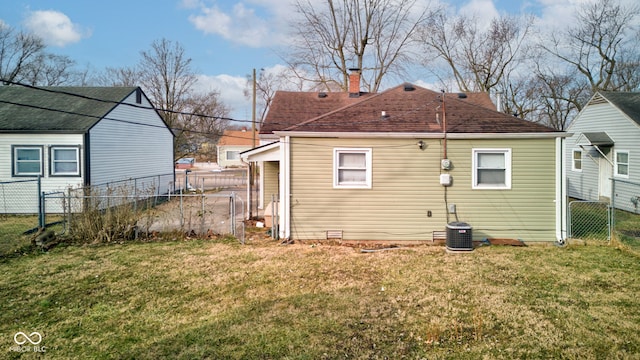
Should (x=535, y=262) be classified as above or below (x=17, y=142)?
below

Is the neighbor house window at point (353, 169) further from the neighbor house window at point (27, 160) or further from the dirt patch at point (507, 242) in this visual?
the neighbor house window at point (27, 160)

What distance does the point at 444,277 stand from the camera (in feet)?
23.5

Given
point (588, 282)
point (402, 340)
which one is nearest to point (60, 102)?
point (402, 340)

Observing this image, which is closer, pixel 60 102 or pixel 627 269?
pixel 627 269

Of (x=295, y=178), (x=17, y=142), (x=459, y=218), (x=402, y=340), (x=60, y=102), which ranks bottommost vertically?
(x=402, y=340)

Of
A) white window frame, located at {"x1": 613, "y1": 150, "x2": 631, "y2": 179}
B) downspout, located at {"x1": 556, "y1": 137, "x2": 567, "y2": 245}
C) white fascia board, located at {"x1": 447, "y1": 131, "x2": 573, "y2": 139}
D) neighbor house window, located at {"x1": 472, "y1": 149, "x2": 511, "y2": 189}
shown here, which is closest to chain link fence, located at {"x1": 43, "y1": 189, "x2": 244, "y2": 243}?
white fascia board, located at {"x1": 447, "y1": 131, "x2": 573, "y2": 139}

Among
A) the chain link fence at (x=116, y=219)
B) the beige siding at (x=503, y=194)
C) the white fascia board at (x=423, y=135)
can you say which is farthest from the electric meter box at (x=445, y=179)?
the chain link fence at (x=116, y=219)

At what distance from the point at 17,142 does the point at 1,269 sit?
981 centimetres

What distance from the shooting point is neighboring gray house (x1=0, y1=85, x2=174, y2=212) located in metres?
15.0

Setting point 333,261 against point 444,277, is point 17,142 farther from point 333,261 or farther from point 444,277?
point 444,277

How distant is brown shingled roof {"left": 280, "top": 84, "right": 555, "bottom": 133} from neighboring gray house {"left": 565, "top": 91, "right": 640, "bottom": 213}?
239 inches

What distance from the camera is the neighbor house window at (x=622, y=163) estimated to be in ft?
50.9

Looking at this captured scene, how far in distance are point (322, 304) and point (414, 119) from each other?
6.71 m

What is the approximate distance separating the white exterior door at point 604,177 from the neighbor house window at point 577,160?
78.1 inches
